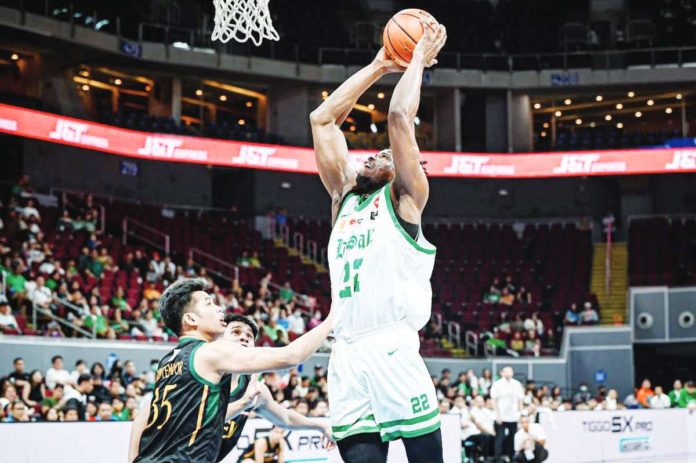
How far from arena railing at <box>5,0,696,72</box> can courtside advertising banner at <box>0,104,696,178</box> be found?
314 centimetres

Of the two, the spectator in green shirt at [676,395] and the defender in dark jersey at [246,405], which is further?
the spectator in green shirt at [676,395]

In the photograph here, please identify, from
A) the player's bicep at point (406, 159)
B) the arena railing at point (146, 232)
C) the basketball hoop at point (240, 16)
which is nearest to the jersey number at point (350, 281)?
the player's bicep at point (406, 159)

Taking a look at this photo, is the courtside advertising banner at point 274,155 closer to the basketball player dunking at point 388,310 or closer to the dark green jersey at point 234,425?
the dark green jersey at point 234,425

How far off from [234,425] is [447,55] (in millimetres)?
25006

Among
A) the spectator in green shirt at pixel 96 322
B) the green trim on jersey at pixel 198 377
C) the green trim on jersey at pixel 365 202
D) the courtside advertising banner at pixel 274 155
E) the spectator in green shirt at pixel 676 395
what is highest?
the courtside advertising banner at pixel 274 155

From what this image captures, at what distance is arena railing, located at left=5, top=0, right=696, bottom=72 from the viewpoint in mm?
26125

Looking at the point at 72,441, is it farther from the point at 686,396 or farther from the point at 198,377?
the point at 686,396

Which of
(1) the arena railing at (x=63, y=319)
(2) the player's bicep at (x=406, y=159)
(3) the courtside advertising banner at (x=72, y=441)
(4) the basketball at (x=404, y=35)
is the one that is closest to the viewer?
(2) the player's bicep at (x=406, y=159)

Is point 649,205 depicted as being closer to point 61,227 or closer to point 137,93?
point 137,93

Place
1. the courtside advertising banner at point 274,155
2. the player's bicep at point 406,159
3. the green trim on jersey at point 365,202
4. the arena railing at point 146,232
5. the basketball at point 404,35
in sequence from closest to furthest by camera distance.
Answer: the player's bicep at point 406,159 → the green trim on jersey at point 365,202 → the basketball at point 404,35 → the courtside advertising banner at point 274,155 → the arena railing at point 146,232

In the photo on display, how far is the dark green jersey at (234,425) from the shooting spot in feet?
17.5

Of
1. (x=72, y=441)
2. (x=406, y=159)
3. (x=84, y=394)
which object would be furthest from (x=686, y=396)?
(x=406, y=159)

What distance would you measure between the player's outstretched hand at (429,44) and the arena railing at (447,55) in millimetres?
21949

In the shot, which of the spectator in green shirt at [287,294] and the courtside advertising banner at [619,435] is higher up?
the spectator in green shirt at [287,294]
